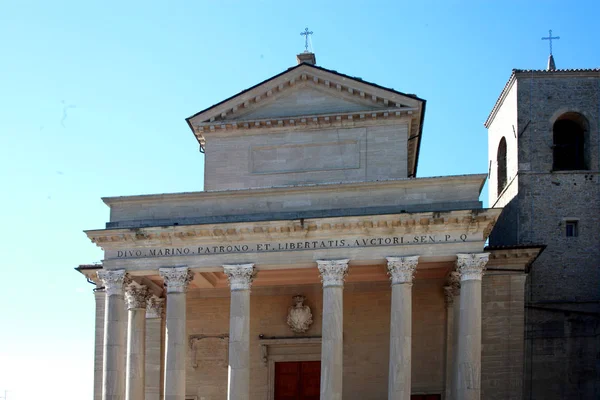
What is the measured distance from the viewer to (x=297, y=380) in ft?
99.7

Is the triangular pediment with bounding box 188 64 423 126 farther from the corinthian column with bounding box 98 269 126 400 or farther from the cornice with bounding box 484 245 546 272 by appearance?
the corinthian column with bounding box 98 269 126 400

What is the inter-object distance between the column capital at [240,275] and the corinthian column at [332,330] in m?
2.06

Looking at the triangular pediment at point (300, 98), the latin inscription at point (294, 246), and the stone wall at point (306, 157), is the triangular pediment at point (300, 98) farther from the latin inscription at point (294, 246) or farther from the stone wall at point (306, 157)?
the latin inscription at point (294, 246)

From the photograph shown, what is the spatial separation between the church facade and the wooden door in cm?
5

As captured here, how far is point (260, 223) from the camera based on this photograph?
26.2 meters

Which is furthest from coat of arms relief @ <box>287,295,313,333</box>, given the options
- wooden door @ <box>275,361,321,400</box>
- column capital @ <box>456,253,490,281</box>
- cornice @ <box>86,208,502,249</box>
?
column capital @ <box>456,253,490,281</box>

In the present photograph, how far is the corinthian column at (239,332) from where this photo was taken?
2566 cm

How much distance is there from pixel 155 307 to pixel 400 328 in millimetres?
9147

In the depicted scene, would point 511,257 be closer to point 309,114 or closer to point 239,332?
point 309,114

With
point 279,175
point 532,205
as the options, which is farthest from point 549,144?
point 279,175

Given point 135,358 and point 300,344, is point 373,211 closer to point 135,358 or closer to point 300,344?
point 300,344

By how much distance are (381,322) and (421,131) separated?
649 cm

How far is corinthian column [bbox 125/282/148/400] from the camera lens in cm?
2805

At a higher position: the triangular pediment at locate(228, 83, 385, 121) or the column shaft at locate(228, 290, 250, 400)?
the triangular pediment at locate(228, 83, 385, 121)
